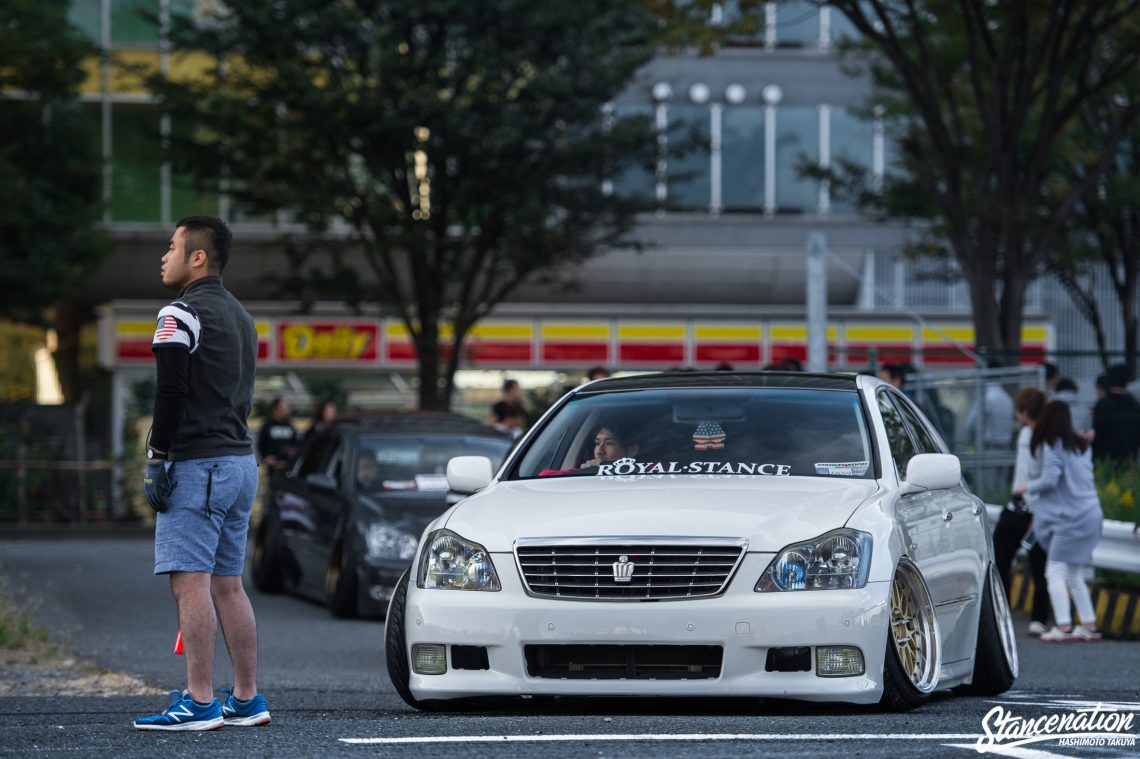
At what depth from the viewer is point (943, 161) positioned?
20.7 metres

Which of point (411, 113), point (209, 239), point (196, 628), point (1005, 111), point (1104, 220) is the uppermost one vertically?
point (411, 113)

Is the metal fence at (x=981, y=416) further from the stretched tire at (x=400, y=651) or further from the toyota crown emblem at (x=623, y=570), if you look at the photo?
the toyota crown emblem at (x=623, y=570)

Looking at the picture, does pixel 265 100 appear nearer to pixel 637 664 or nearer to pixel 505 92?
pixel 505 92

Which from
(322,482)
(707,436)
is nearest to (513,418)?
(322,482)

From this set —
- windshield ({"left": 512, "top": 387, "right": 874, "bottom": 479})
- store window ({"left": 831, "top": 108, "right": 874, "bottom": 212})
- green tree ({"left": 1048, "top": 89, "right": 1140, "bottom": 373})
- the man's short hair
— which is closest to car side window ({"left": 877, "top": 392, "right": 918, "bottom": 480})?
windshield ({"left": 512, "top": 387, "right": 874, "bottom": 479})

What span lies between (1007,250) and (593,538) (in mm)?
14866

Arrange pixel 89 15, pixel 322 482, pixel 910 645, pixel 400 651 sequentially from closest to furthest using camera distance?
pixel 910 645
pixel 400 651
pixel 322 482
pixel 89 15

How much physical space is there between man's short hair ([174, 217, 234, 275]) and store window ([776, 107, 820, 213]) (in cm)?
3371

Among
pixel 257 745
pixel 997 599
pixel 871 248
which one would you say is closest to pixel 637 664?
pixel 257 745

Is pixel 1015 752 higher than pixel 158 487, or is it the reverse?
pixel 158 487

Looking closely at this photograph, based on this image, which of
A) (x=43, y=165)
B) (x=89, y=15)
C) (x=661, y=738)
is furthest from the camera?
(x=89, y=15)

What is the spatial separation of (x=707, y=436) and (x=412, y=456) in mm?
7751

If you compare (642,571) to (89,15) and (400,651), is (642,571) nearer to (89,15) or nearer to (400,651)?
(400,651)

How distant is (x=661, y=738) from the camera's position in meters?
6.56
